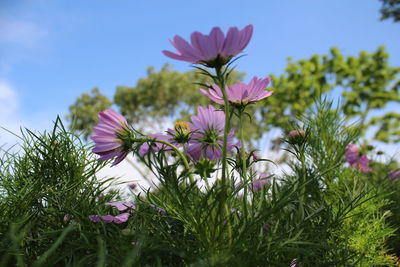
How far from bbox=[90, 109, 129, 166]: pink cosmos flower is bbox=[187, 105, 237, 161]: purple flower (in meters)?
0.14

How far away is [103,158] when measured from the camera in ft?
2.10

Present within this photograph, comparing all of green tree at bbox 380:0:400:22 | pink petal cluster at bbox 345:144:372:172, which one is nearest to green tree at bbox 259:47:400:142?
green tree at bbox 380:0:400:22

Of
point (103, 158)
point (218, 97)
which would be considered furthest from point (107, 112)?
point (218, 97)

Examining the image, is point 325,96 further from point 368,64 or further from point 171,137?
point 368,64

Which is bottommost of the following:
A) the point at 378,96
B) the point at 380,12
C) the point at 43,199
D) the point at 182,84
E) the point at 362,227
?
the point at 362,227

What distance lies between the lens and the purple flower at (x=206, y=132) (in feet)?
2.28

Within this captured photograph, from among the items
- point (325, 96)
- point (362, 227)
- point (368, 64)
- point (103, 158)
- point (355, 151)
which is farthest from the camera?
point (368, 64)

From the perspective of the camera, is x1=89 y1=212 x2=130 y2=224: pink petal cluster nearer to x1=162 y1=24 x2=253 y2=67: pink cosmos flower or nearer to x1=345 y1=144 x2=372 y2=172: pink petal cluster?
x1=162 y1=24 x2=253 y2=67: pink cosmos flower

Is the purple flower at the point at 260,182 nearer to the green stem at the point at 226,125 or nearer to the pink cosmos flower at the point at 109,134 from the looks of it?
the green stem at the point at 226,125

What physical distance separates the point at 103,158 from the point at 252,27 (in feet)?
1.15

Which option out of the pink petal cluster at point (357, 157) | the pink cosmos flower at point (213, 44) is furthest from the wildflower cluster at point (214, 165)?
the pink petal cluster at point (357, 157)

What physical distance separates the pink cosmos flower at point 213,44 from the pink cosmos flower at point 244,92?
112 millimetres

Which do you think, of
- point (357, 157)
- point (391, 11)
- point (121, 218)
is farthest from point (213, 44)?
point (391, 11)

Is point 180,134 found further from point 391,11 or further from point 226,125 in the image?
point 391,11
